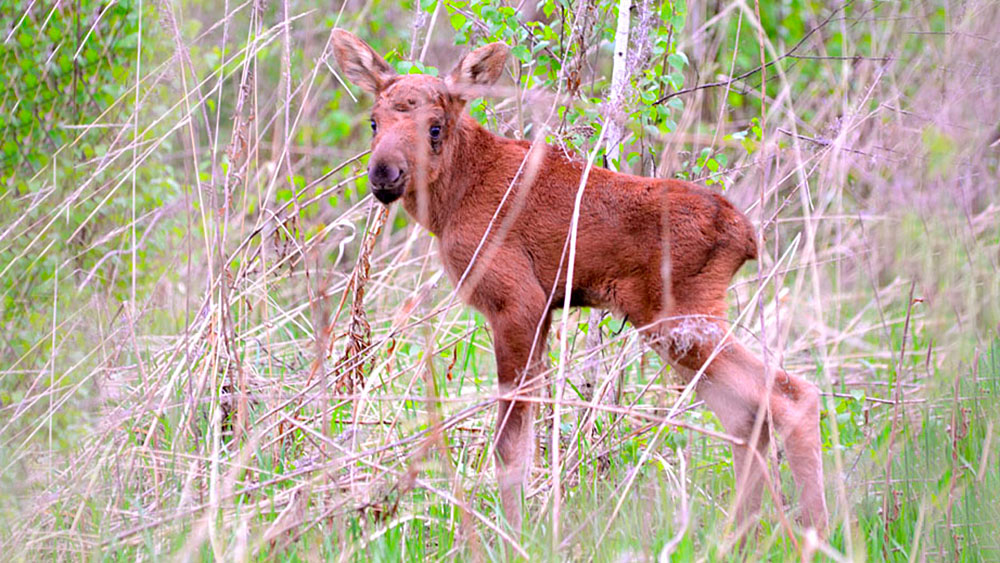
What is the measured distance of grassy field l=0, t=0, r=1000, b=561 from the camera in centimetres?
382

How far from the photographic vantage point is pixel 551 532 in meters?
3.59

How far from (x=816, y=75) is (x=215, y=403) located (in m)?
7.44

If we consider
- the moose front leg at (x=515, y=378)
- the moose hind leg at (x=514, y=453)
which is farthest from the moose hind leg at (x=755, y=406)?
the moose hind leg at (x=514, y=453)

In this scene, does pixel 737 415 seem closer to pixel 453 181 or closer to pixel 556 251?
pixel 556 251

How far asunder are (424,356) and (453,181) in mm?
780

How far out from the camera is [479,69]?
4.61 m

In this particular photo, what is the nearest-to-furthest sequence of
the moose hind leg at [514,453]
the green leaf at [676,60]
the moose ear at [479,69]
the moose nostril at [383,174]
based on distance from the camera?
the moose nostril at [383,174], the moose hind leg at [514,453], the moose ear at [479,69], the green leaf at [676,60]

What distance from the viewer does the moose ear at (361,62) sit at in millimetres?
4680

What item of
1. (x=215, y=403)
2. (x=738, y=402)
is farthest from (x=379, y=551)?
(x=738, y=402)

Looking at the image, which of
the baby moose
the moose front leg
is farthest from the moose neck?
the moose front leg

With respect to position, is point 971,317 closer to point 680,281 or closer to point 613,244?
point 680,281

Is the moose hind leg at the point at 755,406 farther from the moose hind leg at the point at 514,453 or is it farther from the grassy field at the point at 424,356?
the moose hind leg at the point at 514,453

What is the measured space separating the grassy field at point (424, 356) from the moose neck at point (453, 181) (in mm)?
306

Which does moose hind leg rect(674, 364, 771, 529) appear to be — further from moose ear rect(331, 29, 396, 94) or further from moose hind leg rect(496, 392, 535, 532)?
moose ear rect(331, 29, 396, 94)
